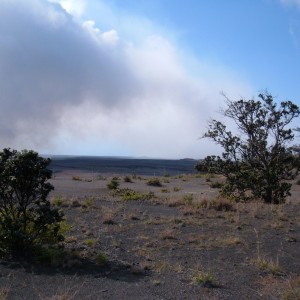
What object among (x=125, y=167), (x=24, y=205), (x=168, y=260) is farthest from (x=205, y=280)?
(x=125, y=167)

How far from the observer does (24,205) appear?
874 centimetres

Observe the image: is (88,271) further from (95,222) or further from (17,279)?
(95,222)

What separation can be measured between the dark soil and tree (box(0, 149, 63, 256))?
1.56ft

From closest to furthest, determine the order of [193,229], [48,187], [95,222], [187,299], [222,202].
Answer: [187,299], [48,187], [193,229], [95,222], [222,202]

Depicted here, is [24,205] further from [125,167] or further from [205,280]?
[125,167]

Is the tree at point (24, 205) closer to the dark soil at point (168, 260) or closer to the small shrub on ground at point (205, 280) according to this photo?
the dark soil at point (168, 260)

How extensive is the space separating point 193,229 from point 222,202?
4.81 meters

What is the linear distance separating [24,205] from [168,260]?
303cm

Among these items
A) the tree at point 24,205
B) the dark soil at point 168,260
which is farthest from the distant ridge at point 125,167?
the tree at point 24,205

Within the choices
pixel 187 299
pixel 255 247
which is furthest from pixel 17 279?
pixel 255 247

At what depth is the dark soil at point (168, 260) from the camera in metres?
6.88

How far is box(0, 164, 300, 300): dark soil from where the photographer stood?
22.6ft

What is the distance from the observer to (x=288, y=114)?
2078cm

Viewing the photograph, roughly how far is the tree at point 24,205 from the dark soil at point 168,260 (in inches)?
18.8
